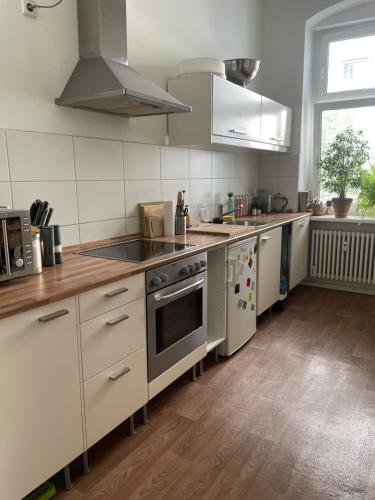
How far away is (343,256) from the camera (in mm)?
4027

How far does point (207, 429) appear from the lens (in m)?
1.88

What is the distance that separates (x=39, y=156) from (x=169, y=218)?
925 mm

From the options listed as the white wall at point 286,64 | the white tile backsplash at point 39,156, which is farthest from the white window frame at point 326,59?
the white tile backsplash at point 39,156

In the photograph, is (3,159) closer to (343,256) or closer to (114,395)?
(114,395)

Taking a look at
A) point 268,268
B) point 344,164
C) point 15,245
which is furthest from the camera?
point 344,164

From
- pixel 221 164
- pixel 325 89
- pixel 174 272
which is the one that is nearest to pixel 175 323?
pixel 174 272

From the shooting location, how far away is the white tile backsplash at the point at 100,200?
2.12 m

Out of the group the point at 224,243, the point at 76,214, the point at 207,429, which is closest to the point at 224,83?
the point at 224,243

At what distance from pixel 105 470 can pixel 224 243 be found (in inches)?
53.0

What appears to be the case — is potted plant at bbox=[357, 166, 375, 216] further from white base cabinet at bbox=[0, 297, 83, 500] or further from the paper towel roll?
white base cabinet at bbox=[0, 297, 83, 500]

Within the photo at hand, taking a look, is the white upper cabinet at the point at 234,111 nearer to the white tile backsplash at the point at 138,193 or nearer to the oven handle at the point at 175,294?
the white tile backsplash at the point at 138,193

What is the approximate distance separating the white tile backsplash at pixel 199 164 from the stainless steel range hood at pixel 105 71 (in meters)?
0.94

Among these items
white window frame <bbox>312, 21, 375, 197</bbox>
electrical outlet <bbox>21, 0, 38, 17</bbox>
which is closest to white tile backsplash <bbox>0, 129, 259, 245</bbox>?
electrical outlet <bbox>21, 0, 38, 17</bbox>

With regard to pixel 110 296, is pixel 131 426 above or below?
below
